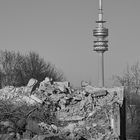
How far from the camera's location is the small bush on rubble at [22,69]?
49.8m

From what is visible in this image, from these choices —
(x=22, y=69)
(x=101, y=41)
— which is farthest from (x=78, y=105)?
(x=101, y=41)

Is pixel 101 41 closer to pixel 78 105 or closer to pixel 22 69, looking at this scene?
pixel 22 69

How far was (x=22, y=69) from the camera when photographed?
5112 cm

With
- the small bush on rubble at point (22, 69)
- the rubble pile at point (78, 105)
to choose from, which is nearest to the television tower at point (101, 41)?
the small bush on rubble at point (22, 69)

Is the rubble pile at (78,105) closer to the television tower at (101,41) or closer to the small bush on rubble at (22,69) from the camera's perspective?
the small bush on rubble at (22,69)

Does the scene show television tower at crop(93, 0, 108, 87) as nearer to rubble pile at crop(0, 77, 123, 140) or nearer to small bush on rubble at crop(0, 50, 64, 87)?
small bush on rubble at crop(0, 50, 64, 87)

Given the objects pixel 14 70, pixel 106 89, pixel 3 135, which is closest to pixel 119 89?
pixel 106 89

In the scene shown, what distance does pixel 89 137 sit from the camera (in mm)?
13930

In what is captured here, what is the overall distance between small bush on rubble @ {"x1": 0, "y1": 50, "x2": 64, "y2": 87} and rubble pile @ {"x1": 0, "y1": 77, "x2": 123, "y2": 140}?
32394 mm

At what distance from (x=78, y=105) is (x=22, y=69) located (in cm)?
3580

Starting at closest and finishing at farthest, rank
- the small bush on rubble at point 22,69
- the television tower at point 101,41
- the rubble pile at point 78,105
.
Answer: the rubble pile at point 78,105 < the small bush on rubble at point 22,69 < the television tower at point 101,41

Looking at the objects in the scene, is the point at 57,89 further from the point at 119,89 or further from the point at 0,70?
the point at 0,70

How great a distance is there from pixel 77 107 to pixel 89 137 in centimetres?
192

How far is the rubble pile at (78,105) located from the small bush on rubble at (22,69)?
32.4 metres
